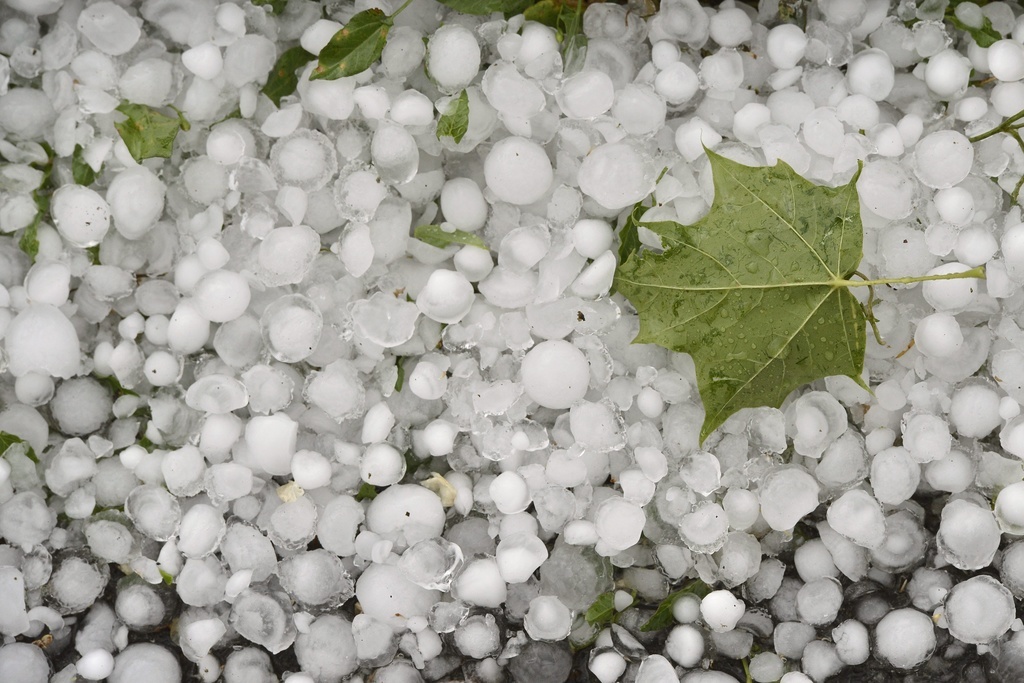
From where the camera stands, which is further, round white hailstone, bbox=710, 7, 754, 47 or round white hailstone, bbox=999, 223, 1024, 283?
round white hailstone, bbox=710, 7, 754, 47

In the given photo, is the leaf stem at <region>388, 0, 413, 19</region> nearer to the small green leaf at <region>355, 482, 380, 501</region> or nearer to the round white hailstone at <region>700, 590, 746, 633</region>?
the small green leaf at <region>355, 482, 380, 501</region>

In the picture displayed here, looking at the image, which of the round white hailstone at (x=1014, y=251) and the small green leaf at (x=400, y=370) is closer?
the round white hailstone at (x=1014, y=251)

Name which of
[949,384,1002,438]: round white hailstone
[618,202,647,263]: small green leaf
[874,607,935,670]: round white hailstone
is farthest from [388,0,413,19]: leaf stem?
[874,607,935,670]: round white hailstone

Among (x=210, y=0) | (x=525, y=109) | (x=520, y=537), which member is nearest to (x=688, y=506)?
(x=520, y=537)

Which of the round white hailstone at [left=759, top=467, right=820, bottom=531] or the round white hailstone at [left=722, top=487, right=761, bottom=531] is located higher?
the round white hailstone at [left=759, top=467, right=820, bottom=531]

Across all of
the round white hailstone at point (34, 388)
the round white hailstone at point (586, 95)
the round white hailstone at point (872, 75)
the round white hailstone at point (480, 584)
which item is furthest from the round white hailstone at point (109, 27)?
the round white hailstone at point (872, 75)

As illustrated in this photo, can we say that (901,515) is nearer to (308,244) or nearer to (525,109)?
(525,109)

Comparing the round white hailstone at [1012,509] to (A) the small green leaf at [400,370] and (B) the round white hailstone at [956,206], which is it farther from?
(A) the small green leaf at [400,370]
